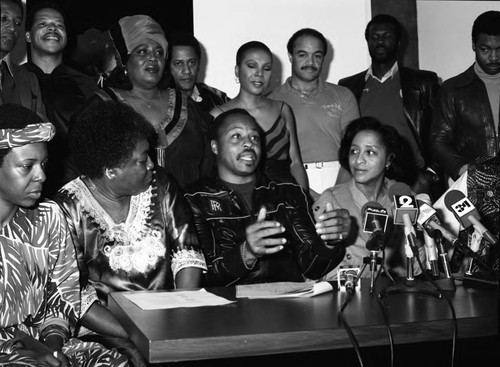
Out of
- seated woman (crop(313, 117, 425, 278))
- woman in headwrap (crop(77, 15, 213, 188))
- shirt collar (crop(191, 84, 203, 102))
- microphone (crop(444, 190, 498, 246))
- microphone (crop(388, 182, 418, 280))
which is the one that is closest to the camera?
microphone (crop(388, 182, 418, 280))

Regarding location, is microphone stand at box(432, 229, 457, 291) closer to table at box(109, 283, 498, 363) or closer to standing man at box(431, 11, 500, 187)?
table at box(109, 283, 498, 363)

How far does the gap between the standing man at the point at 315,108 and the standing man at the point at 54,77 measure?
55.1 inches

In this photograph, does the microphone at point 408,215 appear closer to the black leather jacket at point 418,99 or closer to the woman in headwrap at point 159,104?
the woman in headwrap at point 159,104

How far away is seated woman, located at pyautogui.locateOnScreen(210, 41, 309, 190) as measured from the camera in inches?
199

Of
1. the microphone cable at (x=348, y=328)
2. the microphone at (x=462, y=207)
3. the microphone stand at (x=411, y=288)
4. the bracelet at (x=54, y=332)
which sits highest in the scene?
the microphone at (x=462, y=207)

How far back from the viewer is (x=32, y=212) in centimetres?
325

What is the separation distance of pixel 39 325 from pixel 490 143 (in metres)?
3.34

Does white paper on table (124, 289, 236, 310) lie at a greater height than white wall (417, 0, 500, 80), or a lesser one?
lesser

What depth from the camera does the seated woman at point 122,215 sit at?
3.60m

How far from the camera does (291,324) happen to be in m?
2.57

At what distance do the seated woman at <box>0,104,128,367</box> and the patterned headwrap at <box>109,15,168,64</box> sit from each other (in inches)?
69.3

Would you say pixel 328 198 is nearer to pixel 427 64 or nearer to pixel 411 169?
pixel 411 169

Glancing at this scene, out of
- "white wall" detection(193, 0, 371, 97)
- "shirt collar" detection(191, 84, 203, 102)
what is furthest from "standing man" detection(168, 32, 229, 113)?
"white wall" detection(193, 0, 371, 97)

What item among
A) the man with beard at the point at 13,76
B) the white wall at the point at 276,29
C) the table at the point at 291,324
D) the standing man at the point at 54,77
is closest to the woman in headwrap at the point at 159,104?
the standing man at the point at 54,77
